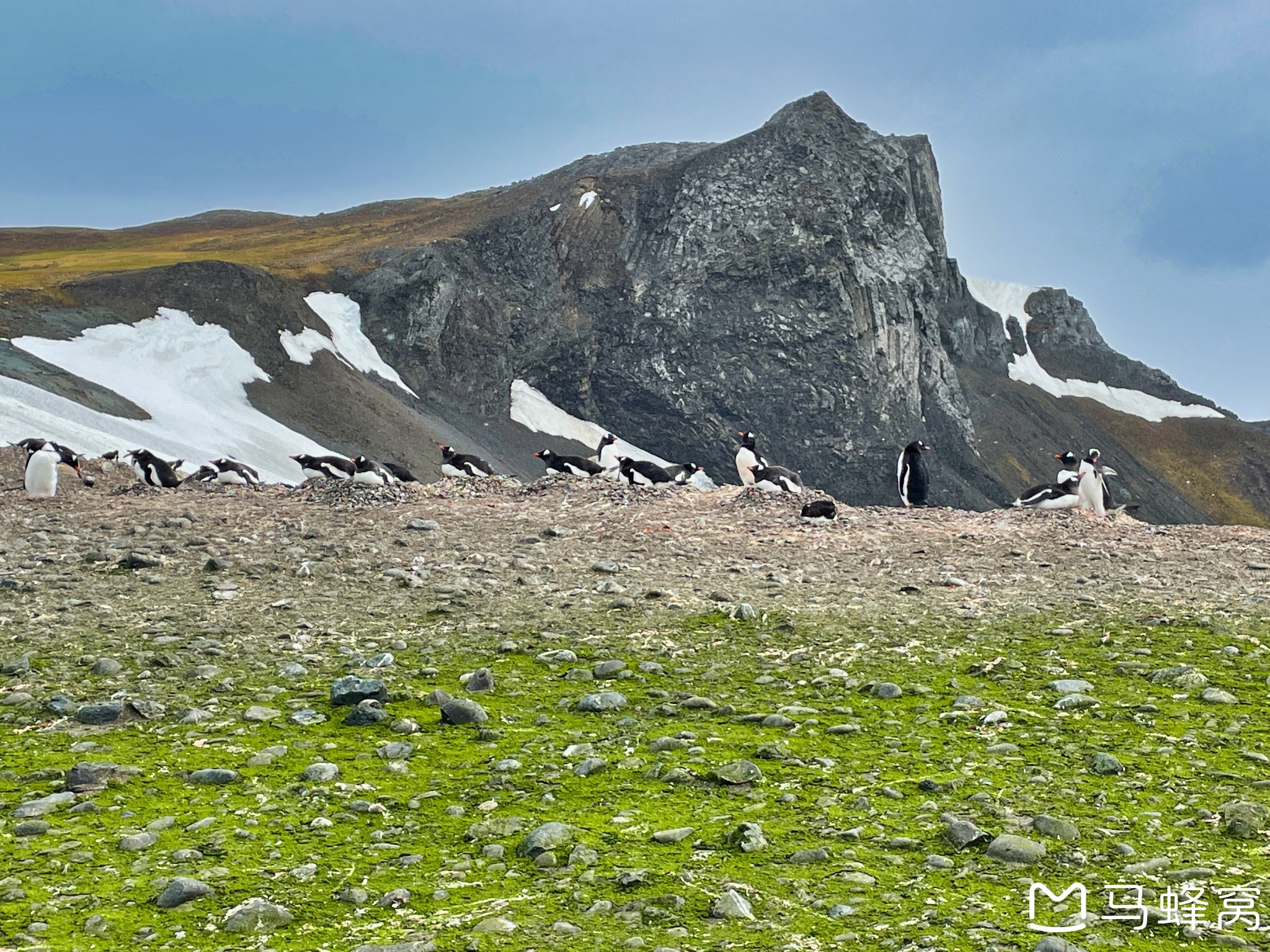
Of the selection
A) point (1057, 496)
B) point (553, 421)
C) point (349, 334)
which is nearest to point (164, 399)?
point (349, 334)

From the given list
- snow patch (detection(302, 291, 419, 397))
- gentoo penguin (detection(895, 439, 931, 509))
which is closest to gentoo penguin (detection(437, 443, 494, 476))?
gentoo penguin (detection(895, 439, 931, 509))

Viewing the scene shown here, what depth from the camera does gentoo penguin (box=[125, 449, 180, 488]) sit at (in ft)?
81.3

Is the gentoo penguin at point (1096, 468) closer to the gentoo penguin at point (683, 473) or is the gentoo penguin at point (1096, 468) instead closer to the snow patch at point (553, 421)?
the gentoo penguin at point (683, 473)

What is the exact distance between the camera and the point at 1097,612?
39.5 ft

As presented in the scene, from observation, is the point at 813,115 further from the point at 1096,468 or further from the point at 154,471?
the point at 154,471

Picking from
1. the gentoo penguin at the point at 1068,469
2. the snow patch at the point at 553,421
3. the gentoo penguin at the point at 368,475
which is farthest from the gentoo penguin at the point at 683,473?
the snow patch at the point at 553,421

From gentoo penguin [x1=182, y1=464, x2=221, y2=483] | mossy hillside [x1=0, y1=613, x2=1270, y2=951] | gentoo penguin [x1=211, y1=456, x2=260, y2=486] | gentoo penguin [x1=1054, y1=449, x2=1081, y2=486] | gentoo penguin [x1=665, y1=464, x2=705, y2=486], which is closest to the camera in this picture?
mossy hillside [x1=0, y1=613, x2=1270, y2=951]

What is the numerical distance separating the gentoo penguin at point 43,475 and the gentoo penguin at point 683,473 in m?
14.3

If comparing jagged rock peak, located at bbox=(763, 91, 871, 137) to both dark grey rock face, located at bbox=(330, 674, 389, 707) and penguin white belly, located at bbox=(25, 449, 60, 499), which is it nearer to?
penguin white belly, located at bbox=(25, 449, 60, 499)

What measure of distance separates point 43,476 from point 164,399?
103ft

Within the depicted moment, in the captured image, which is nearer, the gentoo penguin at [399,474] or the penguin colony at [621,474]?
the penguin colony at [621,474]

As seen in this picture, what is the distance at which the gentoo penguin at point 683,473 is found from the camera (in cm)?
2733

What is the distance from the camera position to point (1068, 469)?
2723 centimetres

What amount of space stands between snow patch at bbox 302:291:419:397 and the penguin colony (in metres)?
42.9
